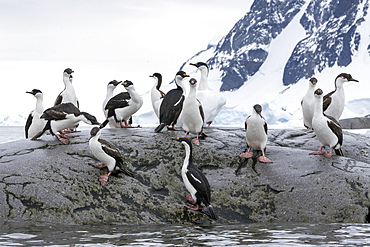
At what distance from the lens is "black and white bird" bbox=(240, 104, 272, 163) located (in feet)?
36.2

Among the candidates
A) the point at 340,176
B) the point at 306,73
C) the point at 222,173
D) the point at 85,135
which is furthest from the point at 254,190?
the point at 306,73

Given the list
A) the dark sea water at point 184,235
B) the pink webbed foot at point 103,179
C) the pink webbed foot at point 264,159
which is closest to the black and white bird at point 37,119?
the pink webbed foot at point 103,179

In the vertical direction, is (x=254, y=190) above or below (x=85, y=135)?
below

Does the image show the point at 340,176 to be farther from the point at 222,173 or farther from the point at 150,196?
the point at 150,196

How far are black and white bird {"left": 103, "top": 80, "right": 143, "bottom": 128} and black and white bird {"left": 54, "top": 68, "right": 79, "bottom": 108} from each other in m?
1.08

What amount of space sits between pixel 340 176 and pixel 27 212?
574 centimetres

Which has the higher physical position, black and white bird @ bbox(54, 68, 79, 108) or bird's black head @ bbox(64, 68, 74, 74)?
bird's black head @ bbox(64, 68, 74, 74)

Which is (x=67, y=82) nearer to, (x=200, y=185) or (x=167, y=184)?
(x=167, y=184)

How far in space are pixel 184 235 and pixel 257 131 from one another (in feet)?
10.9

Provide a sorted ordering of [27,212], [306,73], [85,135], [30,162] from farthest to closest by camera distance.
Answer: [306,73]
[85,135]
[30,162]
[27,212]

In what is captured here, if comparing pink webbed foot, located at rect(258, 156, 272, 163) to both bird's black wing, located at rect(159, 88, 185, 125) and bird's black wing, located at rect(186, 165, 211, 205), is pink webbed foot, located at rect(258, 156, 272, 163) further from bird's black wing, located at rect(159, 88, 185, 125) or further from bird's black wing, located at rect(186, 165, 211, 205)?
bird's black wing, located at rect(159, 88, 185, 125)

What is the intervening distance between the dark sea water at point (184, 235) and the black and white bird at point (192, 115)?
2.78m

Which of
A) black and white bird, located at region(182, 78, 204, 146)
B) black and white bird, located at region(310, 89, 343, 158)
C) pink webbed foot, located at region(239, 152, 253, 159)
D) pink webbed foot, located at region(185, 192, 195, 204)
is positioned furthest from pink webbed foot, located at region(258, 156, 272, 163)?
pink webbed foot, located at region(185, 192, 195, 204)

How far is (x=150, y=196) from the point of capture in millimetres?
10008
